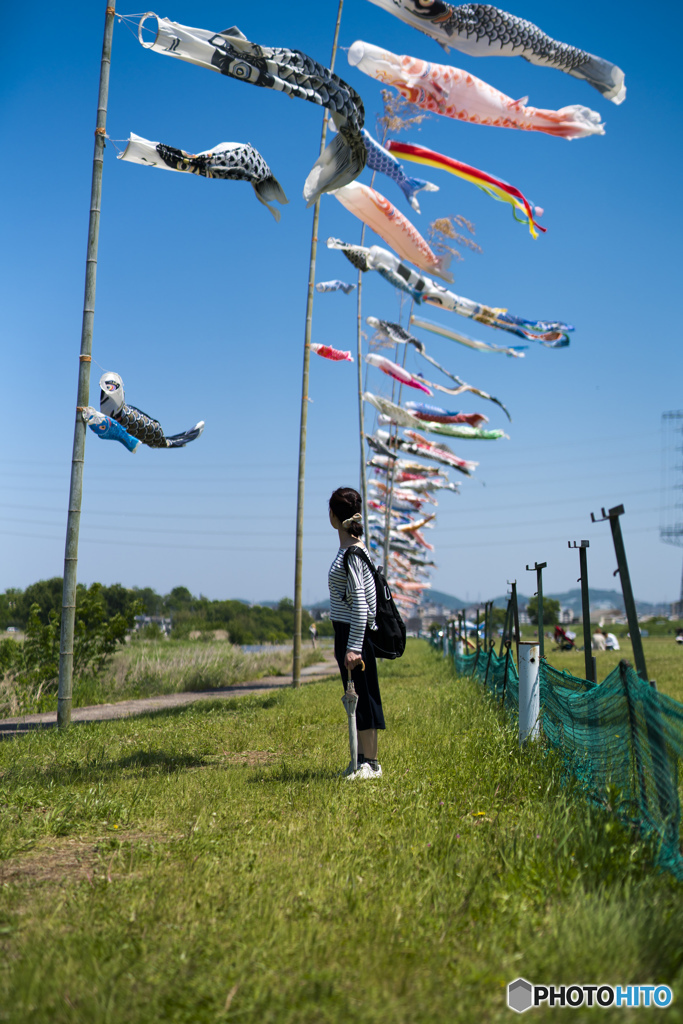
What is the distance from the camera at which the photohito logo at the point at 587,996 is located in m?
2.19

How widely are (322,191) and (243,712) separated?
5961mm

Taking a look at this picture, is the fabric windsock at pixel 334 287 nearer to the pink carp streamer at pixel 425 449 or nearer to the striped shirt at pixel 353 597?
the pink carp streamer at pixel 425 449

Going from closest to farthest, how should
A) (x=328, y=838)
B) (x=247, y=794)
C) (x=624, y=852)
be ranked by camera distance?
(x=624, y=852)
(x=328, y=838)
(x=247, y=794)

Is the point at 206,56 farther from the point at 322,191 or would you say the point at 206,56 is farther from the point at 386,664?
the point at 386,664

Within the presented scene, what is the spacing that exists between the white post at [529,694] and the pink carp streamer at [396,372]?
14417 millimetres

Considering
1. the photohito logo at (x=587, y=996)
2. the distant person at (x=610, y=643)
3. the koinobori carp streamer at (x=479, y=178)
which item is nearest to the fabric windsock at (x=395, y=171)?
the koinobori carp streamer at (x=479, y=178)

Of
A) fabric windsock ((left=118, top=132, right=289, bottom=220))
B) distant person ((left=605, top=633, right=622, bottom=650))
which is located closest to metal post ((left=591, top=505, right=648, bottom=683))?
fabric windsock ((left=118, top=132, right=289, bottom=220))

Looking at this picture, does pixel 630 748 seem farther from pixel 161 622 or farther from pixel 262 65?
pixel 161 622

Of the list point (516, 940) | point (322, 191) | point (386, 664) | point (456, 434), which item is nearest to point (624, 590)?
point (516, 940)

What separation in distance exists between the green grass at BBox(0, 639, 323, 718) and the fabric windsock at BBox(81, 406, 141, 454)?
4.96m

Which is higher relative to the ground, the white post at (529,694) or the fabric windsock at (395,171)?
the fabric windsock at (395,171)

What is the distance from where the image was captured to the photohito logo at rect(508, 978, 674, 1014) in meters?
2.19

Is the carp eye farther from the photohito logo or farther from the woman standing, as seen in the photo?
the photohito logo

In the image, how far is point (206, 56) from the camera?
707 cm
